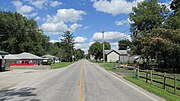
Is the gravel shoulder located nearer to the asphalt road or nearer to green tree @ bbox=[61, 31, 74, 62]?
the asphalt road

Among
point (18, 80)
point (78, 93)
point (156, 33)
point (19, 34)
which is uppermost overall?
point (19, 34)

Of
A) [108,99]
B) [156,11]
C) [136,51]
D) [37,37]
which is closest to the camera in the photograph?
[108,99]

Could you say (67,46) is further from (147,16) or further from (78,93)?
(78,93)

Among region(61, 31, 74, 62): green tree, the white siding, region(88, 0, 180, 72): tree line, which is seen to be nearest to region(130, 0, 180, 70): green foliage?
region(88, 0, 180, 72): tree line

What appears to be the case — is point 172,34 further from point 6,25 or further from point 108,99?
point 6,25

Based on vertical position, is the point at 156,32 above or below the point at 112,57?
above

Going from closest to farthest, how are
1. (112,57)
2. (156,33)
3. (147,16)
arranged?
(156,33) → (147,16) → (112,57)

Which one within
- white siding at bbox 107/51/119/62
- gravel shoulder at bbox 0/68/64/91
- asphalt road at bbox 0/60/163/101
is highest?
white siding at bbox 107/51/119/62

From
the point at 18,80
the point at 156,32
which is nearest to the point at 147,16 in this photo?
the point at 156,32

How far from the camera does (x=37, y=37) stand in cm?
9862

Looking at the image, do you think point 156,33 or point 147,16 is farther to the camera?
point 147,16

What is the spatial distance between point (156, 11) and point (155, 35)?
1691 cm

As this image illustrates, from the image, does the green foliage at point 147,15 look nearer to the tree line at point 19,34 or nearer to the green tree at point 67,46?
the tree line at point 19,34

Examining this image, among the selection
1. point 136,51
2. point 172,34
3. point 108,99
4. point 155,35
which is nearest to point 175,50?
point 172,34
